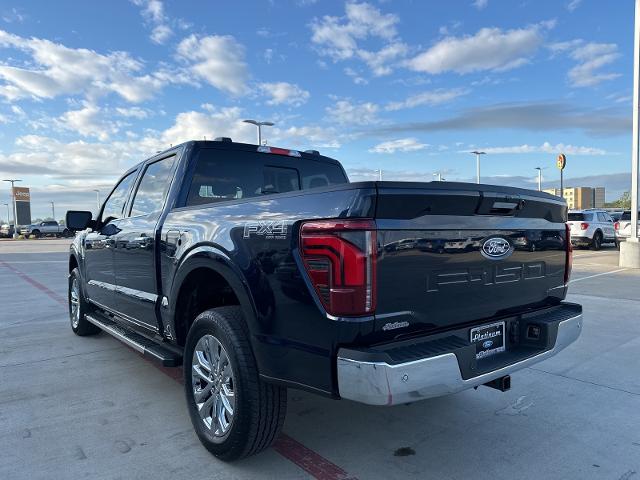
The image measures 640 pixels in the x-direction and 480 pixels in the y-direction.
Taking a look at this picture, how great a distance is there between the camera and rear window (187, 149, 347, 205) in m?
3.87

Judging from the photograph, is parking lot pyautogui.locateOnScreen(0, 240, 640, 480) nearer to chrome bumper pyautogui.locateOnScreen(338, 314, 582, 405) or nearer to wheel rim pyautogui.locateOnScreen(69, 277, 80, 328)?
chrome bumper pyautogui.locateOnScreen(338, 314, 582, 405)

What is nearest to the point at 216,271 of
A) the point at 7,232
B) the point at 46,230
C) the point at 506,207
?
the point at 506,207

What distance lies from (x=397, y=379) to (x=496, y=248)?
1.09 metres

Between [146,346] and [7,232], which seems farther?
[7,232]

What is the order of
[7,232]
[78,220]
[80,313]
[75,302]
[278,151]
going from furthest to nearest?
[7,232]
[75,302]
[80,313]
[78,220]
[278,151]

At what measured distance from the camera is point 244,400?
2.69 metres

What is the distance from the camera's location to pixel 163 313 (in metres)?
3.64

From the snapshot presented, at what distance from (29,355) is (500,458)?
189 inches

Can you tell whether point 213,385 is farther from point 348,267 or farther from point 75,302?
point 75,302

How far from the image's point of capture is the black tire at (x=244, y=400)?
268cm

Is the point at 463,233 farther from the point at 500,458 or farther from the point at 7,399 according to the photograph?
the point at 7,399

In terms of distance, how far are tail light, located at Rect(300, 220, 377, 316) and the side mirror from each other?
3.94 metres

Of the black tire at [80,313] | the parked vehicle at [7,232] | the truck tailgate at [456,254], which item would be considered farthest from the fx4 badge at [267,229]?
the parked vehicle at [7,232]

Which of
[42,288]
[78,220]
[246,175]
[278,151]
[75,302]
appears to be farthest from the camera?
[42,288]
